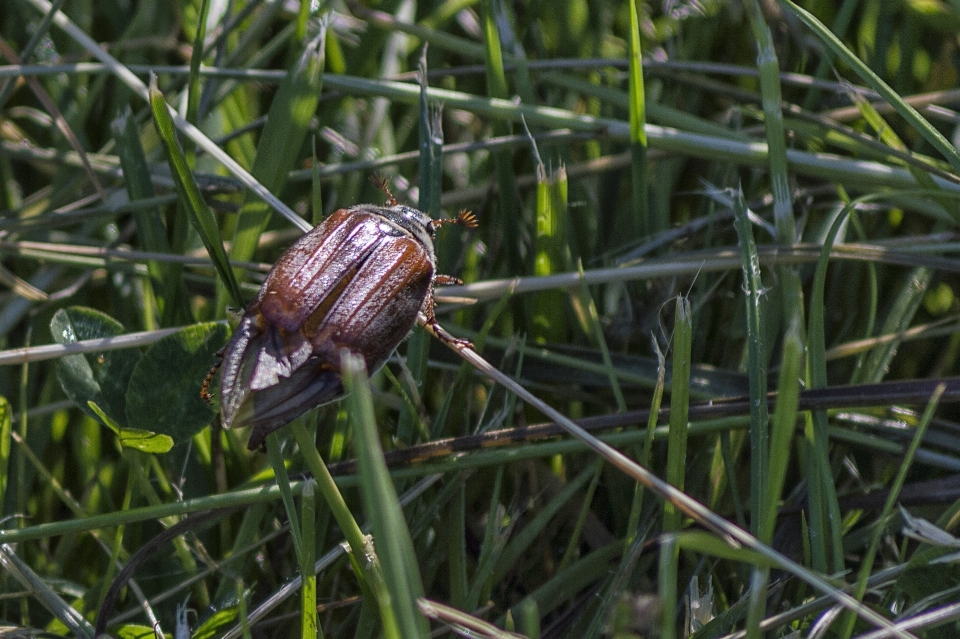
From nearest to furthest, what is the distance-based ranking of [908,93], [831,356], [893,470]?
[893,470]
[831,356]
[908,93]

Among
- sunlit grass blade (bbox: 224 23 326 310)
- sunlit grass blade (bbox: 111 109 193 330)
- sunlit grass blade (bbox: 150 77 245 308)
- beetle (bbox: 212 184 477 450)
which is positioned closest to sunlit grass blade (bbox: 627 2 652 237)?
beetle (bbox: 212 184 477 450)

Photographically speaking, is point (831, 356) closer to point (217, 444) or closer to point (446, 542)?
point (446, 542)

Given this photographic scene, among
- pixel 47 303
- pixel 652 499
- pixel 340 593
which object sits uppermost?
pixel 47 303

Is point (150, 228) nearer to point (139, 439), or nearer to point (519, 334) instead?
point (139, 439)

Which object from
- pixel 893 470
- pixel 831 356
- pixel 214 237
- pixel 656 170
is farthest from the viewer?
pixel 656 170

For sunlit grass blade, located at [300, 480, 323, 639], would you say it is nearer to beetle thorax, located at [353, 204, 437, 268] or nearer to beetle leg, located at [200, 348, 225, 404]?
beetle leg, located at [200, 348, 225, 404]

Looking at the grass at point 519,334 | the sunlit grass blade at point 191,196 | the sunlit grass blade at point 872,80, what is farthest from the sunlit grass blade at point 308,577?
the sunlit grass blade at point 872,80

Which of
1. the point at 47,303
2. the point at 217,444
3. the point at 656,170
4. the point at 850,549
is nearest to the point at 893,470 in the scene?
the point at 850,549
